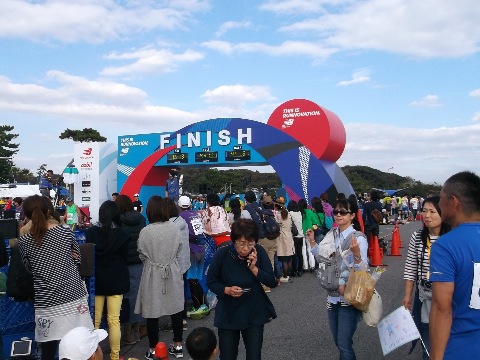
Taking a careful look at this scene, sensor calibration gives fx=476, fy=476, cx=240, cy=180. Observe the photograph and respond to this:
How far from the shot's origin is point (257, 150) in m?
18.8

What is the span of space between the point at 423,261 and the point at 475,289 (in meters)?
1.49

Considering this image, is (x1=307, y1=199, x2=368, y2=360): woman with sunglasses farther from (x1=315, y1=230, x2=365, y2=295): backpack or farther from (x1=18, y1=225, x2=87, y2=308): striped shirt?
(x1=18, y1=225, x2=87, y2=308): striped shirt

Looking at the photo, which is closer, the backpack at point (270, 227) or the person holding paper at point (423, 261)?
the person holding paper at point (423, 261)

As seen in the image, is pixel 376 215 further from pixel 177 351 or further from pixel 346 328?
pixel 346 328

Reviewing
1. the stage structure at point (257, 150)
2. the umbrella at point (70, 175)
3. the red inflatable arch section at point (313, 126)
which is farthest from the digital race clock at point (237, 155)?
the umbrella at point (70, 175)

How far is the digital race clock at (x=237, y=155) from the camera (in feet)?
62.8

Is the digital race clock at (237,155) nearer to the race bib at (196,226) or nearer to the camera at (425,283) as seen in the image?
the race bib at (196,226)

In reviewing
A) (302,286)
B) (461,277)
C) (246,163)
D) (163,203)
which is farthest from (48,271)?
(246,163)

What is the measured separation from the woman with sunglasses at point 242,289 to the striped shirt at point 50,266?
4.00ft

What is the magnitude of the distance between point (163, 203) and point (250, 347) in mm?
2067

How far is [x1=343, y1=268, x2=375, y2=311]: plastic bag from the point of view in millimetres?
3559

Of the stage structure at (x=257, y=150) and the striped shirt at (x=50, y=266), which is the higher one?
the stage structure at (x=257, y=150)

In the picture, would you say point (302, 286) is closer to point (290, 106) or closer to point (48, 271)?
point (48, 271)

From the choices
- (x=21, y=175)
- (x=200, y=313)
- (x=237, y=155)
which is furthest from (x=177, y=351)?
(x=21, y=175)
